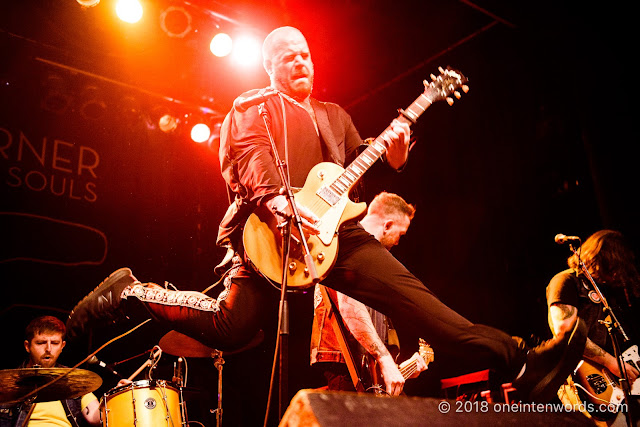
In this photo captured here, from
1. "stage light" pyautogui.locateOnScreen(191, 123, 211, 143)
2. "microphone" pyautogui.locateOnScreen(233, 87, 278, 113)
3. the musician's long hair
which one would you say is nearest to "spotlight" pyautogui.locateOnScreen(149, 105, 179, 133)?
"stage light" pyautogui.locateOnScreen(191, 123, 211, 143)

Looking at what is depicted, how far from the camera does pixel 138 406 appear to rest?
4648 millimetres

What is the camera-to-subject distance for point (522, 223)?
630cm

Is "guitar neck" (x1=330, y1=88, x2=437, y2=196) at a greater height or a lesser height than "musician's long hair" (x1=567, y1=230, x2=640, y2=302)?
greater

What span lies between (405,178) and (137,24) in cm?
365

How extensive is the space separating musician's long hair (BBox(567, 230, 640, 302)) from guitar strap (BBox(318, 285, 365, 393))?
2.36 m

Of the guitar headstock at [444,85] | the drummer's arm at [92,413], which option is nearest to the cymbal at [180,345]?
the drummer's arm at [92,413]

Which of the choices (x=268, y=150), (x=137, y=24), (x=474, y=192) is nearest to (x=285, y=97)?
(x=268, y=150)

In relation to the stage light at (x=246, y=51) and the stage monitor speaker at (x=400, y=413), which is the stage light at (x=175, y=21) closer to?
the stage light at (x=246, y=51)

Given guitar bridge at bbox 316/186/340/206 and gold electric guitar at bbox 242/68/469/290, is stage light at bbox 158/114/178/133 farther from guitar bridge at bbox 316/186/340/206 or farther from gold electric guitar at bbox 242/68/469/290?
guitar bridge at bbox 316/186/340/206

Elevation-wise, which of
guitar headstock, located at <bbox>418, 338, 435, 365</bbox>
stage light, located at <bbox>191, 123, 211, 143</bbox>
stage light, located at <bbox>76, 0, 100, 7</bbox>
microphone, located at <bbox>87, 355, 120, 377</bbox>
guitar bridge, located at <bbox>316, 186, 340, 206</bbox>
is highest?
stage light, located at <bbox>76, 0, 100, 7</bbox>

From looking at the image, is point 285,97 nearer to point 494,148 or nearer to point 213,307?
point 213,307

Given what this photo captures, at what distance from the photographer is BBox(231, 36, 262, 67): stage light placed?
6500mm

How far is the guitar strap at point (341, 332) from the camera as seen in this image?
3936 mm

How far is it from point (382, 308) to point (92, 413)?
390 centimetres
